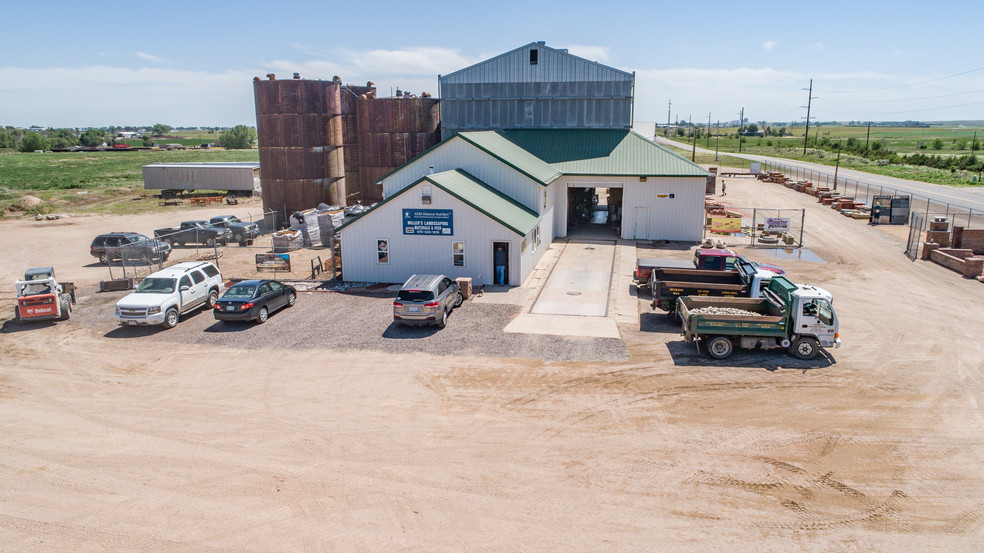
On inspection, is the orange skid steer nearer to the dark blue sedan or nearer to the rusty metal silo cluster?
the dark blue sedan

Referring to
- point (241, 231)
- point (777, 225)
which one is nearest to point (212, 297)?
point (241, 231)

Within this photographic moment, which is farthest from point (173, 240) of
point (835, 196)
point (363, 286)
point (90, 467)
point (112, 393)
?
point (835, 196)

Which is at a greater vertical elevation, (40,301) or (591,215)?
(591,215)

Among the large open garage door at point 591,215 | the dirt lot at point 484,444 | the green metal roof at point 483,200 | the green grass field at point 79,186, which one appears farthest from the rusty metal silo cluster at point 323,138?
the dirt lot at point 484,444

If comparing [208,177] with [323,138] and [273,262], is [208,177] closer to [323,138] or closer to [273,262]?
[323,138]

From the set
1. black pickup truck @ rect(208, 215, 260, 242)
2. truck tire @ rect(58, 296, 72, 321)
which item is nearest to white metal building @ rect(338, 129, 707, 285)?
truck tire @ rect(58, 296, 72, 321)

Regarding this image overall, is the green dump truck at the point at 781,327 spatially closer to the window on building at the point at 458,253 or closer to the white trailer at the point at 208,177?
the window on building at the point at 458,253
